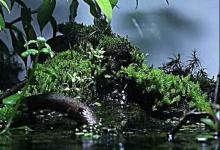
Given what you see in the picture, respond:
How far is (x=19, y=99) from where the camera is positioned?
1.66m

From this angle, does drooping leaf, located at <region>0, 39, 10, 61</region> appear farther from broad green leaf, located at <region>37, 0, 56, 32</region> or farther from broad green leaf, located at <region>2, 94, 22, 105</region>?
broad green leaf, located at <region>2, 94, 22, 105</region>

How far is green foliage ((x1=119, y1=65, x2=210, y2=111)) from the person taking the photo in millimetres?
2330

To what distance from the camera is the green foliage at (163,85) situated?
233 cm

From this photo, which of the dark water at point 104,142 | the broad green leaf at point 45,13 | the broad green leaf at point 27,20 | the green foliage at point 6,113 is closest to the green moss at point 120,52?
the broad green leaf at point 45,13

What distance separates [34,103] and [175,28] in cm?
163

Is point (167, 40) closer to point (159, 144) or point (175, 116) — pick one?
point (175, 116)

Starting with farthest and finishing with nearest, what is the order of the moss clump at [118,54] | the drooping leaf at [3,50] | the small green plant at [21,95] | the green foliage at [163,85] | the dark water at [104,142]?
1. the drooping leaf at [3,50]
2. the moss clump at [118,54]
3. the green foliage at [163,85]
4. the small green plant at [21,95]
5. the dark water at [104,142]

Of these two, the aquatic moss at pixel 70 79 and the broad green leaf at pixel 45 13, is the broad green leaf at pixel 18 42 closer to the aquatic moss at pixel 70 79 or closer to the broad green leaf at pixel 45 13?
the broad green leaf at pixel 45 13

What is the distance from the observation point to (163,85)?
94.0 inches

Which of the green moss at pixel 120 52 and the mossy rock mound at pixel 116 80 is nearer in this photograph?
the mossy rock mound at pixel 116 80

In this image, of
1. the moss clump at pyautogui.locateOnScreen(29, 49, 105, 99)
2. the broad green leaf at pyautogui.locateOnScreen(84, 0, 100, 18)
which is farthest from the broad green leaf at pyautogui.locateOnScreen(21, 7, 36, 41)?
the moss clump at pyautogui.locateOnScreen(29, 49, 105, 99)

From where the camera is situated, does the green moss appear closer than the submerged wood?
No

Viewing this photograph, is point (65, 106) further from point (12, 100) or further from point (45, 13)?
point (45, 13)

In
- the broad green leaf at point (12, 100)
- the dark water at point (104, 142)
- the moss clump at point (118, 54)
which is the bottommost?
the dark water at point (104, 142)
